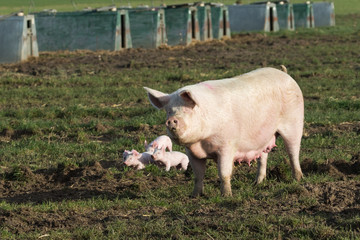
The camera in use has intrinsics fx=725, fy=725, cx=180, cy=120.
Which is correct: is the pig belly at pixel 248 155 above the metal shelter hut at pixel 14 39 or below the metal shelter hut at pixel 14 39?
below

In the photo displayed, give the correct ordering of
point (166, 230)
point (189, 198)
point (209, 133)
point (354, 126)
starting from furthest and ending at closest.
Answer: point (354, 126)
point (189, 198)
point (209, 133)
point (166, 230)

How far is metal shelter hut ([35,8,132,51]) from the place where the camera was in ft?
79.8

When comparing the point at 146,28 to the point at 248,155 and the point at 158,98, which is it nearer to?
the point at 248,155

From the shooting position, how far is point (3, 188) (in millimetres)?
8531

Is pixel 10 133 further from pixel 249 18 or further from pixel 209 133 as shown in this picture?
pixel 249 18

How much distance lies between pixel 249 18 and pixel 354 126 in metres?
23.0

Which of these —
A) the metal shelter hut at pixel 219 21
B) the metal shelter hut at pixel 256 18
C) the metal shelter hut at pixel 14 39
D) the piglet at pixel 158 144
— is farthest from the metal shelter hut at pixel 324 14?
the piglet at pixel 158 144

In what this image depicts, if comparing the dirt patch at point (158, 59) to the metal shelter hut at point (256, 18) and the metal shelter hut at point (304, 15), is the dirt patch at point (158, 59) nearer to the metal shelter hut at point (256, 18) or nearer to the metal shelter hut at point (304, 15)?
the metal shelter hut at point (256, 18)

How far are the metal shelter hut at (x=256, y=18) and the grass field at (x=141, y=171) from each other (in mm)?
13088

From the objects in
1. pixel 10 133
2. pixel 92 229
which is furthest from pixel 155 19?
pixel 92 229

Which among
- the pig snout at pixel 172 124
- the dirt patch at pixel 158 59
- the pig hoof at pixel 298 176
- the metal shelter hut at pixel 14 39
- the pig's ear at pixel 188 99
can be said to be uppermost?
the metal shelter hut at pixel 14 39

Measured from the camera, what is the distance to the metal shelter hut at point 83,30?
2431cm

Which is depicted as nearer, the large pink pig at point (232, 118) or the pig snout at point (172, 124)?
the pig snout at point (172, 124)

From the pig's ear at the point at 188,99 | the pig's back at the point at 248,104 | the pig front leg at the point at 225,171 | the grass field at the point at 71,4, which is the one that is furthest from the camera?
the grass field at the point at 71,4
